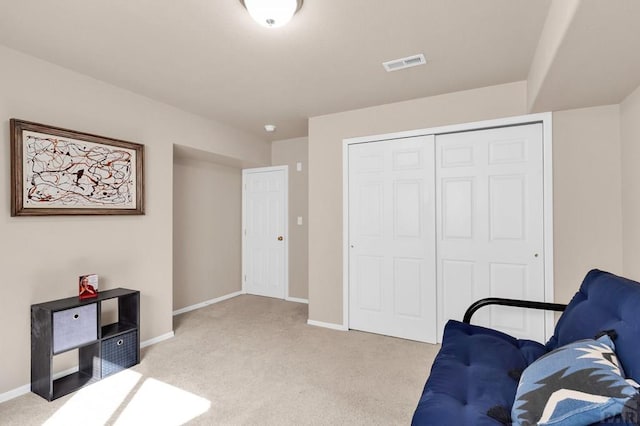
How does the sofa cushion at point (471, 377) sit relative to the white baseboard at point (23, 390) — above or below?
above

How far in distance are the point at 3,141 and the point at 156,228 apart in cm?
135

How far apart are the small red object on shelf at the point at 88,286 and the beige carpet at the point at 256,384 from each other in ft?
2.21

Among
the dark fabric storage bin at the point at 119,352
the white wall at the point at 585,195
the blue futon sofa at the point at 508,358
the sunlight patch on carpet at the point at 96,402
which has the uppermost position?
the white wall at the point at 585,195

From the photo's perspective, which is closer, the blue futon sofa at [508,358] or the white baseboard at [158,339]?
the blue futon sofa at [508,358]

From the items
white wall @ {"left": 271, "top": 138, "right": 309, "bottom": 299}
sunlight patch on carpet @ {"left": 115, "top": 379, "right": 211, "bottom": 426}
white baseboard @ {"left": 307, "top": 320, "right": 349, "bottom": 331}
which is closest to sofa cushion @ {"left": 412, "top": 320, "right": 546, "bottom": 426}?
sunlight patch on carpet @ {"left": 115, "top": 379, "right": 211, "bottom": 426}

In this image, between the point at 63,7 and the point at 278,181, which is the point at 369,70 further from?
the point at 278,181

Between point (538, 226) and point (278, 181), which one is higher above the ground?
point (278, 181)

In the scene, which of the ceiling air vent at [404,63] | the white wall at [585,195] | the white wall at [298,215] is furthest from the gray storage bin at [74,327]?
the white wall at [585,195]

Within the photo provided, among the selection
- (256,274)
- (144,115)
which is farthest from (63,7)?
(256,274)

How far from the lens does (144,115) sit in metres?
3.22

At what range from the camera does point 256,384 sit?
242 cm

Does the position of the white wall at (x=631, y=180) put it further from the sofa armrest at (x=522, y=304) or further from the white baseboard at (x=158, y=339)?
the white baseboard at (x=158, y=339)

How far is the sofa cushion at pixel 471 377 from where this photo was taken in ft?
3.97

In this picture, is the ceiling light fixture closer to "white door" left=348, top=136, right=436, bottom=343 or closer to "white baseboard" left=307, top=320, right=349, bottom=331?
"white door" left=348, top=136, right=436, bottom=343
